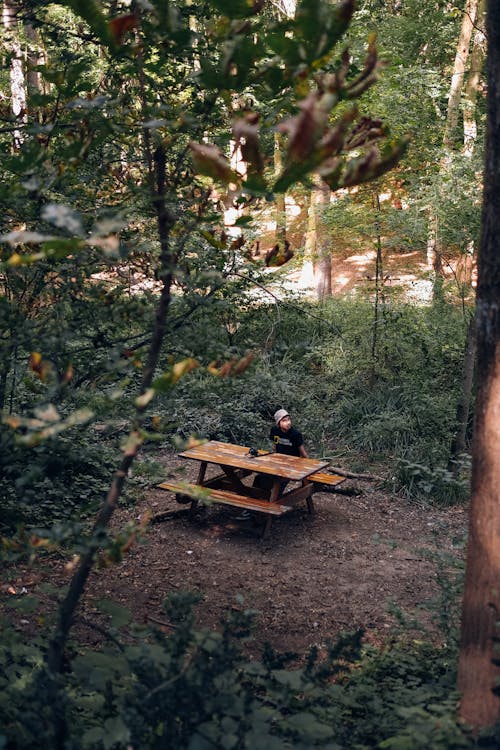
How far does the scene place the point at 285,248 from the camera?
8.82ft

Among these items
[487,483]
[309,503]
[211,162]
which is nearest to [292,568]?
[309,503]

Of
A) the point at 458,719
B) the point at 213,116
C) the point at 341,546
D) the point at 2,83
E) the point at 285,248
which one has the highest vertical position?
the point at 2,83

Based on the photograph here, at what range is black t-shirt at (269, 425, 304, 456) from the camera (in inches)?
325

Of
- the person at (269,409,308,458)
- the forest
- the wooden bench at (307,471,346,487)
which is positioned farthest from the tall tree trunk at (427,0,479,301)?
the wooden bench at (307,471,346,487)

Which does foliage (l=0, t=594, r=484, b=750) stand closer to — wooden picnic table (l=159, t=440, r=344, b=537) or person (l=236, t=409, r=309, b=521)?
wooden picnic table (l=159, t=440, r=344, b=537)

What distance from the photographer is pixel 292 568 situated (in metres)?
6.69

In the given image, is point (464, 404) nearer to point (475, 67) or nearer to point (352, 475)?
point (352, 475)

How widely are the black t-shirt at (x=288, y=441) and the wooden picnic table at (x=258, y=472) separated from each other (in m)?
0.25

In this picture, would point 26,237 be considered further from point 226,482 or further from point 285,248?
point 226,482

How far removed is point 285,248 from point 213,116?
1036 mm

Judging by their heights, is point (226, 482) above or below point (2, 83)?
below

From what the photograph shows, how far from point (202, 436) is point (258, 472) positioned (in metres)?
4.95

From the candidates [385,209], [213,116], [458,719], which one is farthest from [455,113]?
[458,719]

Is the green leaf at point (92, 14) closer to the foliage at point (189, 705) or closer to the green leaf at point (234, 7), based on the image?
the green leaf at point (234, 7)
